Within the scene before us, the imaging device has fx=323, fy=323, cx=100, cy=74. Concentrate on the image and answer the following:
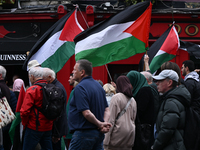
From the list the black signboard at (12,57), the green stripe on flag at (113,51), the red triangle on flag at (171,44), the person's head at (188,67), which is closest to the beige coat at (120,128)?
the green stripe on flag at (113,51)

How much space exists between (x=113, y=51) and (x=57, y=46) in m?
1.47

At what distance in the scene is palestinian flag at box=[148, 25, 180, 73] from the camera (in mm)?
8008

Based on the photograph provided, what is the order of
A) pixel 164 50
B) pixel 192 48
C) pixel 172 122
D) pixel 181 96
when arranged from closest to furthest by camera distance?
pixel 172 122
pixel 181 96
pixel 164 50
pixel 192 48

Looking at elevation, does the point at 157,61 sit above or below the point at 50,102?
below

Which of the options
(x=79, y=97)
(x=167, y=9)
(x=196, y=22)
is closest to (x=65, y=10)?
(x=167, y=9)

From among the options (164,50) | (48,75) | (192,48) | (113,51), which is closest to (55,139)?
(48,75)

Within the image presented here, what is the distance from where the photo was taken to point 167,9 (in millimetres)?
11883

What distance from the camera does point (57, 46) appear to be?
7.48 meters

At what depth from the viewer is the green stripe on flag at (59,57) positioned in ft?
24.1

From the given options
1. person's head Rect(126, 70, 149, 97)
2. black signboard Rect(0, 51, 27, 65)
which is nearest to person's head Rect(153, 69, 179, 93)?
person's head Rect(126, 70, 149, 97)

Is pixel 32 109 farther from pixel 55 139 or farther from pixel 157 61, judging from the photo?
pixel 157 61

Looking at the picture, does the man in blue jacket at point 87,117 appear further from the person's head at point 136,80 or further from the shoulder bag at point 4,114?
the shoulder bag at point 4,114

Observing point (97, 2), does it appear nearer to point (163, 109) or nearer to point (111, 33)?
point (111, 33)

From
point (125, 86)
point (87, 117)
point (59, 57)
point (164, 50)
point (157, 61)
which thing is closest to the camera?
point (87, 117)
